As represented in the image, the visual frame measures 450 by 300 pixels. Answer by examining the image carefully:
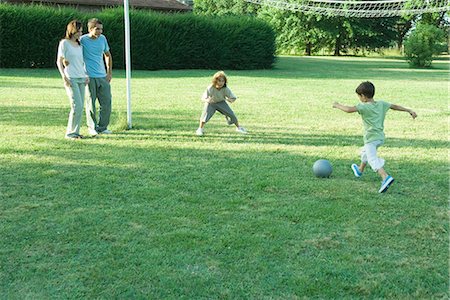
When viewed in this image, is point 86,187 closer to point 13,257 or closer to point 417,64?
point 13,257

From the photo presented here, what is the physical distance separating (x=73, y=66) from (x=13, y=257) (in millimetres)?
4920

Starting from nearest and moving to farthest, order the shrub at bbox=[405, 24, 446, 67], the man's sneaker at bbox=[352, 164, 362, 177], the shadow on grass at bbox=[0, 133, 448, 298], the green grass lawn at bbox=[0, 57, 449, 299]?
the green grass lawn at bbox=[0, 57, 449, 299]
the shadow on grass at bbox=[0, 133, 448, 298]
the man's sneaker at bbox=[352, 164, 362, 177]
the shrub at bbox=[405, 24, 446, 67]

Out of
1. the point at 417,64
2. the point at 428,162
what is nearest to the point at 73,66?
the point at 428,162

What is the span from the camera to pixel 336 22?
170 ft

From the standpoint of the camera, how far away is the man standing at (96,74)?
8719 mm

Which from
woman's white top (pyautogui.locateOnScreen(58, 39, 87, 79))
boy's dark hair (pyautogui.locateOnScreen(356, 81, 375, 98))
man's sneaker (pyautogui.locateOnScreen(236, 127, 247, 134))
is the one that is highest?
woman's white top (pyautogui.locateOnScreen(58, 39, 87, 79))

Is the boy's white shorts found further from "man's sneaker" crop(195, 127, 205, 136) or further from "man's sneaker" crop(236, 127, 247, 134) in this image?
"man's sneaker" crop(195, 127, 205, 136)

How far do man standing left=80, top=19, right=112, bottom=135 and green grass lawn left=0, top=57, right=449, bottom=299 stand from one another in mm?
410

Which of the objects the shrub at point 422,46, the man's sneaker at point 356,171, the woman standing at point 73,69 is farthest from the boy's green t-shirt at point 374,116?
the shrub at point 422,46

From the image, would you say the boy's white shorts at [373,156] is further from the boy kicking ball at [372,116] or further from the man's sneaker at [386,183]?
the man's sneaker at [386,183]

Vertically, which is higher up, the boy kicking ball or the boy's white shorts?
the boy kicking ball

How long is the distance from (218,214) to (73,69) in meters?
4.46

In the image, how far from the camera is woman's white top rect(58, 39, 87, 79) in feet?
27.2

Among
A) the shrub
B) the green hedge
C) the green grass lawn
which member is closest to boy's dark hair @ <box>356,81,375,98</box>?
the green grass lawn
